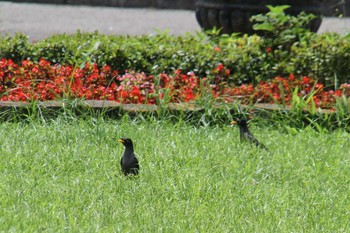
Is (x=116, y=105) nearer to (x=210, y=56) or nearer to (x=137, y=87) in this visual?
(x=137, y=87)

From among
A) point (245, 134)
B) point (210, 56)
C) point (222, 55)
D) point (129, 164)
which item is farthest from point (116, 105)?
point (129, 164)

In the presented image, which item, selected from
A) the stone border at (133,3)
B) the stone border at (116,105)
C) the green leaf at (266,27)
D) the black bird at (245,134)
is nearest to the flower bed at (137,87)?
the stone border at (116,105)

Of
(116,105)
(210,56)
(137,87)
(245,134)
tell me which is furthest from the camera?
(210,56)

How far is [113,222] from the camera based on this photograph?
18.6 ft

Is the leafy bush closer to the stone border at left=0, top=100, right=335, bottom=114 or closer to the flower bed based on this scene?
the flower bed

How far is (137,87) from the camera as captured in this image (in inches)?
349

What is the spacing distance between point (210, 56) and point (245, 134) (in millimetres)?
1962

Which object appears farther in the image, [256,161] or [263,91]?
[263,91]

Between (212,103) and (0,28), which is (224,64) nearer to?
(212,103)

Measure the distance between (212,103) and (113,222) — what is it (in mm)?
2828

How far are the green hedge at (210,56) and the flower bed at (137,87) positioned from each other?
0.13m

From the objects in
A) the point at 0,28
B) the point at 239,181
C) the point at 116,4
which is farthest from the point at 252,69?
the point at 116,4

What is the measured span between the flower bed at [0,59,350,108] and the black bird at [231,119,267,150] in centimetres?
79

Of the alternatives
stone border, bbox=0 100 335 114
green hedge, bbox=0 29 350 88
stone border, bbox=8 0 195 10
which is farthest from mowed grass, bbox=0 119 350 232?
stone border, bbox=8 0 195 10
